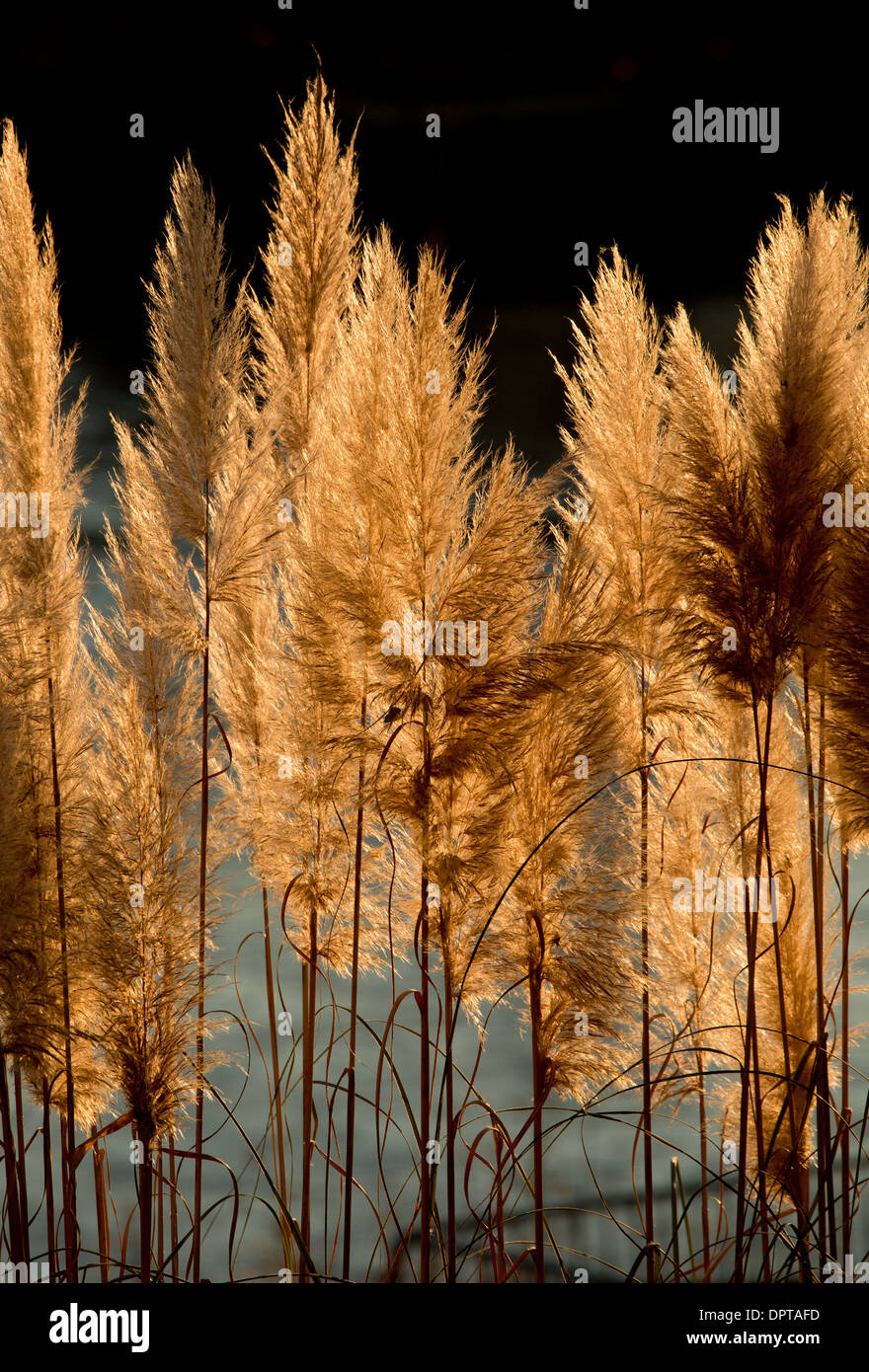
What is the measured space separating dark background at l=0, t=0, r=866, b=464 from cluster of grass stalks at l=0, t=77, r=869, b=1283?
1.62 meters

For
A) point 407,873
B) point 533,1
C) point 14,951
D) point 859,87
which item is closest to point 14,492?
point 14,951

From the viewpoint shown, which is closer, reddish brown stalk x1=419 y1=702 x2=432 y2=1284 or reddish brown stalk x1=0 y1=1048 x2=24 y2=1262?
reddish brown stalk x1=419 y1=702 x2=432 y2=1284

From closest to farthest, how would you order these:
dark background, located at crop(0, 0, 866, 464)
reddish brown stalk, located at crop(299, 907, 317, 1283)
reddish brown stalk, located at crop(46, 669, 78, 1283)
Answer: reddish brown stalk, located at crop(46, 669, 78, 1283) < reddish brown stalk, located at crop(299, 907, 317, 1283) < dark background, located at crop(0, 0, 866, 464)

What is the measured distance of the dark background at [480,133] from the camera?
383cm

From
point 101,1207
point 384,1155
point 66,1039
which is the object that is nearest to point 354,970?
point 66,1039

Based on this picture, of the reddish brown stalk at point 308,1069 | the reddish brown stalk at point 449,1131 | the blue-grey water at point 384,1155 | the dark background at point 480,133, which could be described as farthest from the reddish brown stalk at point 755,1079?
the dark background at point 480,133

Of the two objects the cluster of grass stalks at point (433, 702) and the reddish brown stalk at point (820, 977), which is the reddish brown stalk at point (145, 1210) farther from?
the reddish brown stalk at point (820, 977)

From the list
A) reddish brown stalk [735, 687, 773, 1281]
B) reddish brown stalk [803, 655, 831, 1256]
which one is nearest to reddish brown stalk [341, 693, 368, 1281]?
reddish brown stalk [735, 687, 773, 1281]

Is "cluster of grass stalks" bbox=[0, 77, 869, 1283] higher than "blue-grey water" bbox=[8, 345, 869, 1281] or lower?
higher

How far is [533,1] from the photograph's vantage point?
3.90m

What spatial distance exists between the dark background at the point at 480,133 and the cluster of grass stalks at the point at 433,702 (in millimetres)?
1619

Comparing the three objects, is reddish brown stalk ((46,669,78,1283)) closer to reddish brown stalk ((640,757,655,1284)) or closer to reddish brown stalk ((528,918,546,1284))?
reddish brown stalk ((528,918,546,1284))

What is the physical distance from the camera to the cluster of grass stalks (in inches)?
85.2
